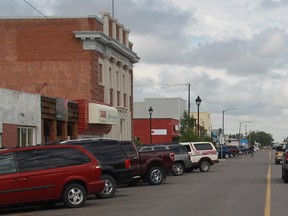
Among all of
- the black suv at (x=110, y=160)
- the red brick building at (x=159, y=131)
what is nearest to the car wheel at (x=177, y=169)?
the black suv at (x=110, y=160)

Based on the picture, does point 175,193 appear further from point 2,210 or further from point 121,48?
point 121,48

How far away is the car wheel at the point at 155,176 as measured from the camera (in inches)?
944

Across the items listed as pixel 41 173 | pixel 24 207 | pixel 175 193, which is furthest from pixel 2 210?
pixel 175 193

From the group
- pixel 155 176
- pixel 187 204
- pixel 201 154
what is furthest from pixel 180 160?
pixel 187 204

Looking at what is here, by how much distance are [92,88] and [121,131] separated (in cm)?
931

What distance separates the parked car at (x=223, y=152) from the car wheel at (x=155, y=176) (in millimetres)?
46336

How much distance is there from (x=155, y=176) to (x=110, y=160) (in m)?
5.79

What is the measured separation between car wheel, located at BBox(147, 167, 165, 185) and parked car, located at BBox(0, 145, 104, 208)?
8300 mm

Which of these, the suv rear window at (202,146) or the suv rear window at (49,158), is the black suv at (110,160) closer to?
the suv rear window at (49,158)

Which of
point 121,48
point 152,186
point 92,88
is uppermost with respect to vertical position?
point 121,48

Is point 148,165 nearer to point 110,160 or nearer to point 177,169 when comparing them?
point 110,160

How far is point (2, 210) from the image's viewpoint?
15703mm

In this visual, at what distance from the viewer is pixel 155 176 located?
24.2 m

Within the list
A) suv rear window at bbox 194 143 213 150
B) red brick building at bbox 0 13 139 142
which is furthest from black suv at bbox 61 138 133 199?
red brick building at bbox 0 13 139 142
